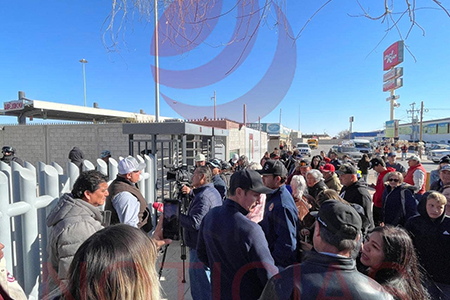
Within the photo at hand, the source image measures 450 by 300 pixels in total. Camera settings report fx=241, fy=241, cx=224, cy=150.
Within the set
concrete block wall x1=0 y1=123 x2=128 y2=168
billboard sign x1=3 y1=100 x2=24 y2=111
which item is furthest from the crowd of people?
billboard sign x1=3 y1=100 x2=24 y2=111

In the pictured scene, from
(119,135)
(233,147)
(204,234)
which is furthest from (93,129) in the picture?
(204,234)

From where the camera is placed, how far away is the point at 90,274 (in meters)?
0.94

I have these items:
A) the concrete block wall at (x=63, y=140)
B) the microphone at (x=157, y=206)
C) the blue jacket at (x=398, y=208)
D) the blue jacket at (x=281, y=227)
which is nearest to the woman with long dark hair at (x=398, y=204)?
the blue jacket at (x=398, y=208)

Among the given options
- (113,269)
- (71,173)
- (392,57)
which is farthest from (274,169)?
(392,57)

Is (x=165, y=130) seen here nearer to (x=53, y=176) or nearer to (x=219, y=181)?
(x=219, y=181)

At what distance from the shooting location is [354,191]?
3.69m

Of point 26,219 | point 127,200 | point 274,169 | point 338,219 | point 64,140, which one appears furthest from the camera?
point 64,140

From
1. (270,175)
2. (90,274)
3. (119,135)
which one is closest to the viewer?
(90,274)

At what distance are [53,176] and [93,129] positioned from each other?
12.1 meters

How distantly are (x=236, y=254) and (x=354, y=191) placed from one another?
266cm

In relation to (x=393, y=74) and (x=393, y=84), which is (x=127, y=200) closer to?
(x=393, y=74)

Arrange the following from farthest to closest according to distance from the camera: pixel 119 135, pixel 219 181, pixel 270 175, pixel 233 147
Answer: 1. pixel 233 147
2. pixel 119 135
3. pixel 219 181
4. pixel 270 175

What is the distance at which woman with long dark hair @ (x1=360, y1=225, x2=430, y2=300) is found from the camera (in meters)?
1.77

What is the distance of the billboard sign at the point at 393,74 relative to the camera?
2170 inches
